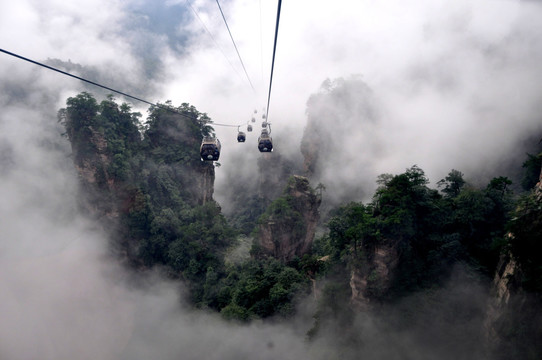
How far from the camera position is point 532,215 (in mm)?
13250

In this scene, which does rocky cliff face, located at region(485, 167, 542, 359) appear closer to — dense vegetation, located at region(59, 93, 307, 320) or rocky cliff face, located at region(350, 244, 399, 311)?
rocky cliff face, located at region(350, 244, 399, 311)

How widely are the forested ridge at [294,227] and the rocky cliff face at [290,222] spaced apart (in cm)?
42

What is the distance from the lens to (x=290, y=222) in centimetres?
3872

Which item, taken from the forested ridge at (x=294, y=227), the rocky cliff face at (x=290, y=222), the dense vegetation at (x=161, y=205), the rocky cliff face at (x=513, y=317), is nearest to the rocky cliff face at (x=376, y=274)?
the forested ridge at (x=294, y=227)

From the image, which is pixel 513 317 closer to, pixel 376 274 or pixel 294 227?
pixel 376 274

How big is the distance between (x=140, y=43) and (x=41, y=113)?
110802 millimetres

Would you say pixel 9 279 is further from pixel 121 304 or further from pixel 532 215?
pixel 532 215

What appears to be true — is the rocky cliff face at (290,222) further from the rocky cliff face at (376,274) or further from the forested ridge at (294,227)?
the rocky cliff face at (376,274)

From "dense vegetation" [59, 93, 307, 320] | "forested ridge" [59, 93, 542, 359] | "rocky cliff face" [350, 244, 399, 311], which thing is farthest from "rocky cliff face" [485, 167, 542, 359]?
"dense vegetation" [59, 93, 307, 320]

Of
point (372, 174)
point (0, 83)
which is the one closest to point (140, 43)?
point (0, 83)

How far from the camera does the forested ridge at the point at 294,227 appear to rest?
18938 millimetres

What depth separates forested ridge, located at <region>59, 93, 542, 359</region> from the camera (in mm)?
18938

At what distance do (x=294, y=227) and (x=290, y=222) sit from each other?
3.46 feet

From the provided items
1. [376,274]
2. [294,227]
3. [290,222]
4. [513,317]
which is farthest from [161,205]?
[513,317]
